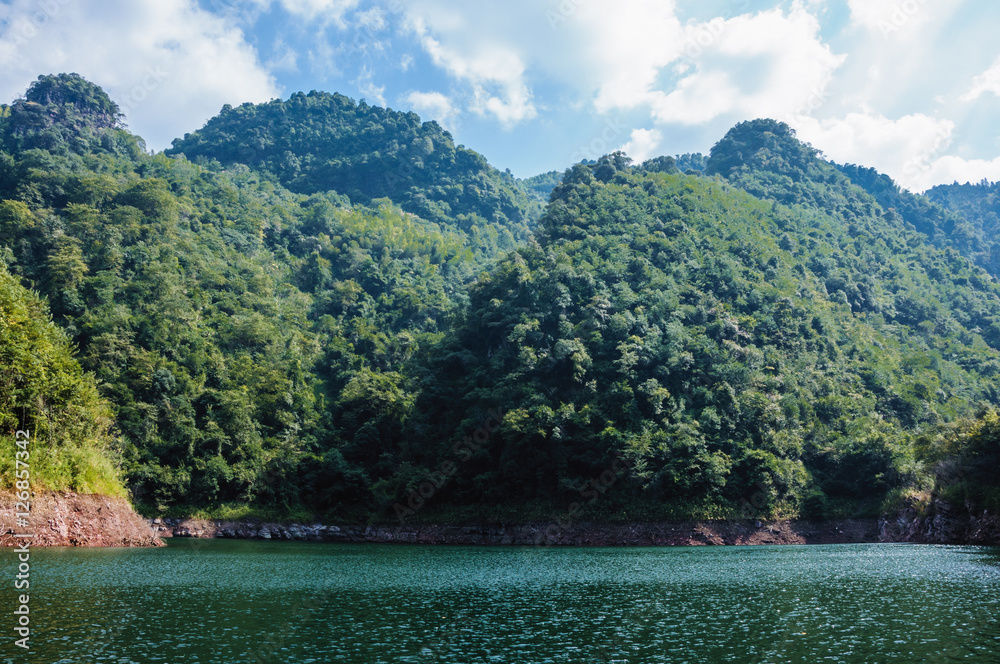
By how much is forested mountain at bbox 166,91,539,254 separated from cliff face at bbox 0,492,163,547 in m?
82.1

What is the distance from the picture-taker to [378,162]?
415 ft

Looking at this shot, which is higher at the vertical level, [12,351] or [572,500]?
[12,351]

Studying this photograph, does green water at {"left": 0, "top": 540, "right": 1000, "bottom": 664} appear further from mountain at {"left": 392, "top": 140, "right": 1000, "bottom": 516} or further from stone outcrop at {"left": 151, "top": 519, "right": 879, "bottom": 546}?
mountain at {"left": 392, "top": 140, "right": 1000, "bottom": 516}

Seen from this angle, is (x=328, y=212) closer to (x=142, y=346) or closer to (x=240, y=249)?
(x=240, y=249)

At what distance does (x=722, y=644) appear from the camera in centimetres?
1508

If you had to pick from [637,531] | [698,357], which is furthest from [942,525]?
[698,357]

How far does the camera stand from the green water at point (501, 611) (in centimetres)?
1408

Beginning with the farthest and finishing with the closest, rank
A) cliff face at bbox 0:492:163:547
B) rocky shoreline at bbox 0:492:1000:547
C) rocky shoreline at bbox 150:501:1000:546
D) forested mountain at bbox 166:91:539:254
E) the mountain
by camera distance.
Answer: forested mountain at bbox 166:91:539:254, the mountain, rocky shoreline at bbox 150:501:1000:546, rocky shoreline at bbox 0:492:1000:547, cliff face at bbox 0:492:163:547

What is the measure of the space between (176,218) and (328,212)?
26519 mm

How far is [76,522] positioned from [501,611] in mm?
26401

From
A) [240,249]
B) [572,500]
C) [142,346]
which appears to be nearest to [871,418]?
[572,500]

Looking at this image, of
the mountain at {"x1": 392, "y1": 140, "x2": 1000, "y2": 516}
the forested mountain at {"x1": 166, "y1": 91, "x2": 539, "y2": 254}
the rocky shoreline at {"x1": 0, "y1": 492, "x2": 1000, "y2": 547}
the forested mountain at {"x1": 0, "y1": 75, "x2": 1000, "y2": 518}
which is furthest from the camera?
the forested mountain at {"x1": 166, "y1": 91, "x2": 539, "y2": 254}

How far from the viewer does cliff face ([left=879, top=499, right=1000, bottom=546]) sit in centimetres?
4169

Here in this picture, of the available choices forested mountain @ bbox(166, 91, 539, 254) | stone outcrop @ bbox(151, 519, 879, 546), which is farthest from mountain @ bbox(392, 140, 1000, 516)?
forested mountain @ bbox(166, 91, 539, 254)
